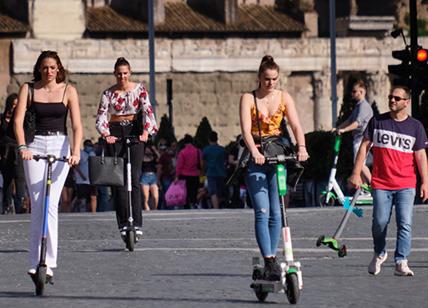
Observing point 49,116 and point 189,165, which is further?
point 189,165

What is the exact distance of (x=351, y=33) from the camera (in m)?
81.4

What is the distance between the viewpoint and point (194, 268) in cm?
1859

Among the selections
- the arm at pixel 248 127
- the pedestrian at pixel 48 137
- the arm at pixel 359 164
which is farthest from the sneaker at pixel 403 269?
the pedestrian at pixel 48 137

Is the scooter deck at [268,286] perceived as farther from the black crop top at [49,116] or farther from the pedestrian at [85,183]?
the pedestrian at [85,183]

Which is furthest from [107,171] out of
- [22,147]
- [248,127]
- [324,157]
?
[324,157]

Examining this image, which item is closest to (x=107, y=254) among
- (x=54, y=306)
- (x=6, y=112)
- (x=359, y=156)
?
(x=359, y=156)

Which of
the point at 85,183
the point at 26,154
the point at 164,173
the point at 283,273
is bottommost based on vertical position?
the point at 164,173

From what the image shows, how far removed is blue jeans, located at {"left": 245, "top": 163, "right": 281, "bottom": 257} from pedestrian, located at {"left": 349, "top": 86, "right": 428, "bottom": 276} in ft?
6.33

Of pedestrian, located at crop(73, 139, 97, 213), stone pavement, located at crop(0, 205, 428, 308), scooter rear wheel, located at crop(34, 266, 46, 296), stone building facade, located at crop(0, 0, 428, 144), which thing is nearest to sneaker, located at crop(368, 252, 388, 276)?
stone pavement, located at crop(0, 205, 428, 308)

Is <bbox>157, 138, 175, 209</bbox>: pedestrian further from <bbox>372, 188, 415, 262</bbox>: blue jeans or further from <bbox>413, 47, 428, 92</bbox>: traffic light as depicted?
<bbox>372, 188, 415, 262</bbox>: blue jeans

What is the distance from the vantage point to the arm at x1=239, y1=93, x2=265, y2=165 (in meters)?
15.6

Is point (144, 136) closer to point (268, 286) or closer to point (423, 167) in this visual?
point (423, 167)

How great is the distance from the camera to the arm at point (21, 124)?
16.3 m

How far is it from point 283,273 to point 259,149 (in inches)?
46.7
